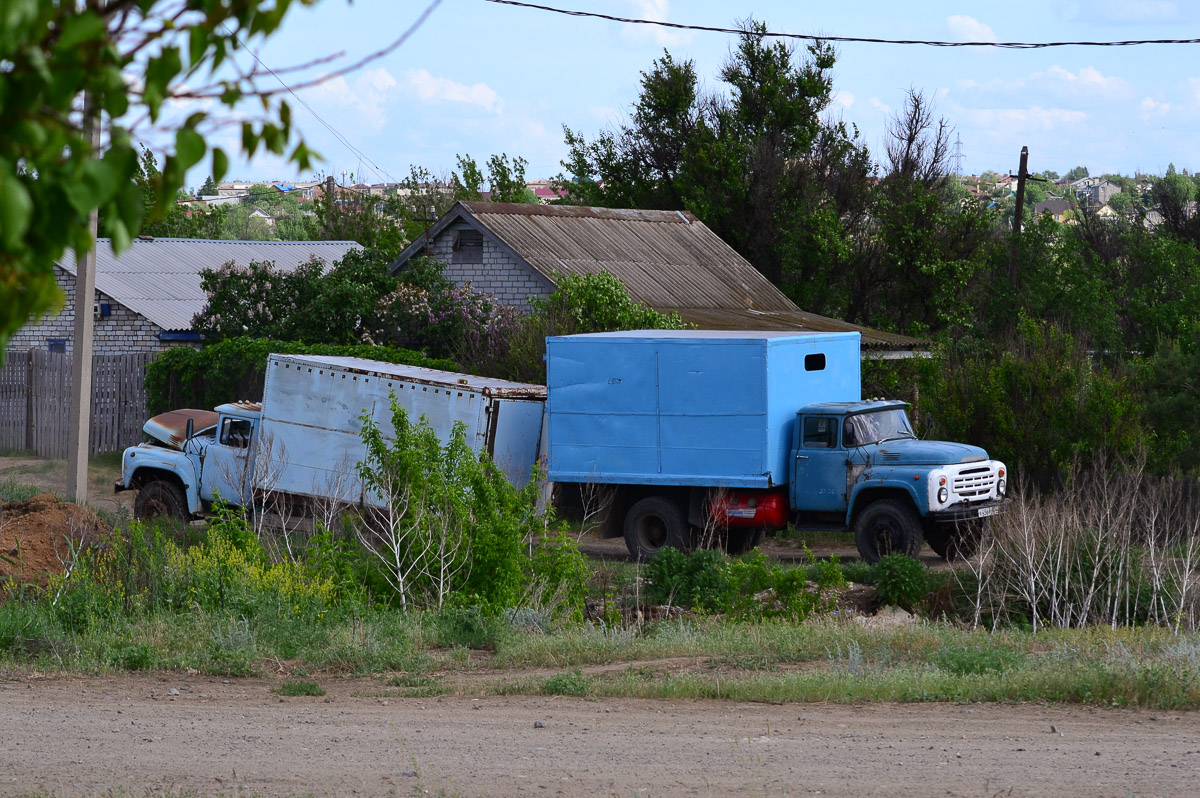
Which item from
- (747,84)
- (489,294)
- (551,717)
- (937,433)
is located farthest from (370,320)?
(747,84)

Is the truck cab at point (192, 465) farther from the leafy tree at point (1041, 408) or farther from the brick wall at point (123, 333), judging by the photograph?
the brick wall at point (123, 333)

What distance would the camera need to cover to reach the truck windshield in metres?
16.3

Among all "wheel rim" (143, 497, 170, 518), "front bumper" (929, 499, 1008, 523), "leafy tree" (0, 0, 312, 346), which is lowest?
"wheel rim" (143, 497, 170, 518)

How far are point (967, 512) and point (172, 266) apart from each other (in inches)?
1024

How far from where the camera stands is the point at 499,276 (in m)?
27.6

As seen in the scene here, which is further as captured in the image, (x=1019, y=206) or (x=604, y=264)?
(x=1019, y=206)

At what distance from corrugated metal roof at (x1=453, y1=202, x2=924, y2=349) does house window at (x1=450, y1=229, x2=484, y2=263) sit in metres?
0.49

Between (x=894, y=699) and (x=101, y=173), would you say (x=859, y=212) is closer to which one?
(x=894, y=699)

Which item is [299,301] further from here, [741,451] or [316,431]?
[741,451]

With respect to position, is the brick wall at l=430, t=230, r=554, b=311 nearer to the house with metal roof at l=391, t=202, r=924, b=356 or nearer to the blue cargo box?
the house with metal roof at l=391, t=202, r=924, b=356

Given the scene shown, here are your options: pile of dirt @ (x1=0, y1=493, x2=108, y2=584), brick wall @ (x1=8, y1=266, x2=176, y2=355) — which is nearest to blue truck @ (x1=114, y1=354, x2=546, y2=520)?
pile of dirt @ (x1=0, y1=493, x2=108, y2=584)

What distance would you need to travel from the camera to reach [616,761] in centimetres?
700

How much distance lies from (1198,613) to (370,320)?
17507mm

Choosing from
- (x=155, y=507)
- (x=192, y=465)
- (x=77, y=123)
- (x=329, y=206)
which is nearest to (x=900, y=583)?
(x=192, y=465)
